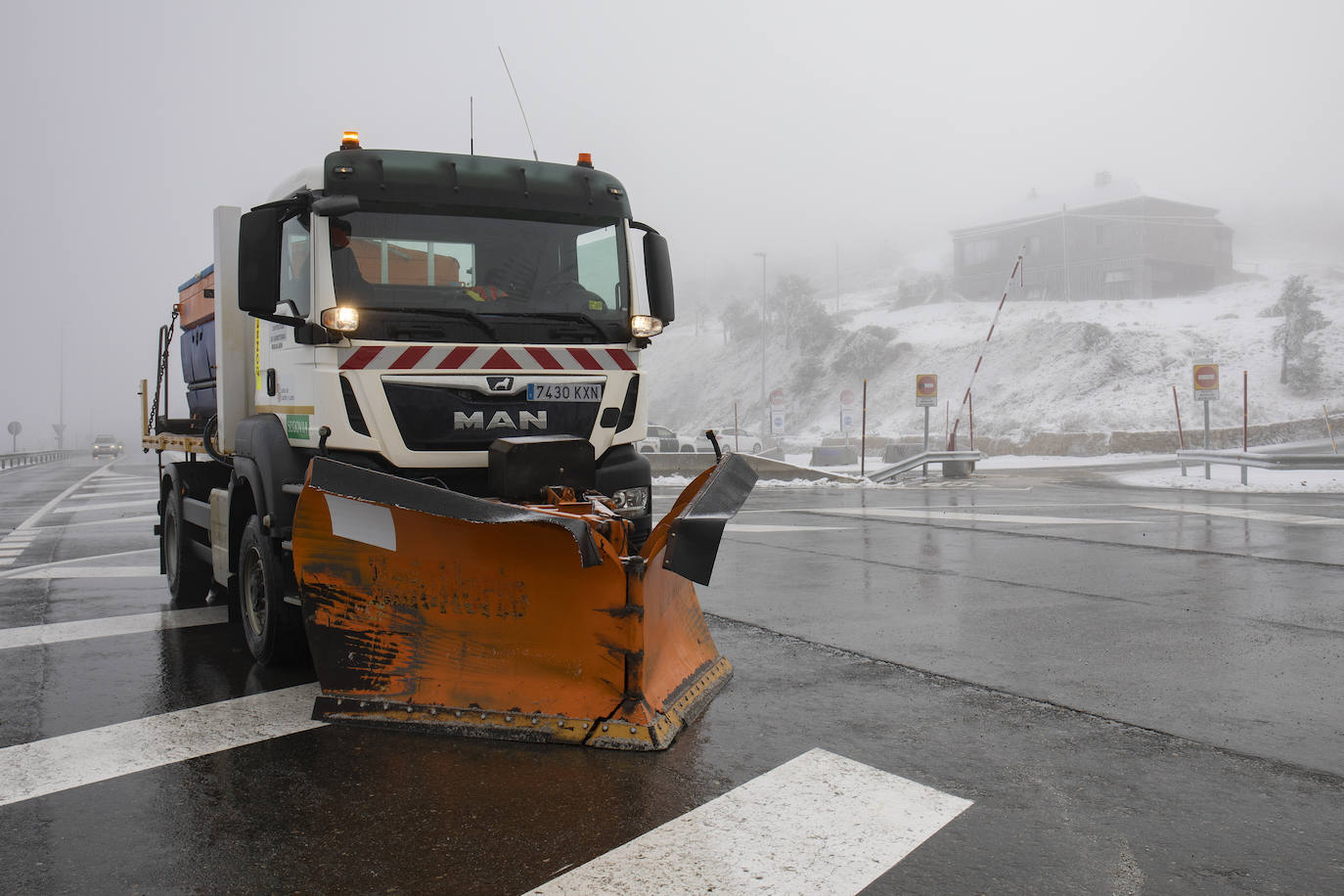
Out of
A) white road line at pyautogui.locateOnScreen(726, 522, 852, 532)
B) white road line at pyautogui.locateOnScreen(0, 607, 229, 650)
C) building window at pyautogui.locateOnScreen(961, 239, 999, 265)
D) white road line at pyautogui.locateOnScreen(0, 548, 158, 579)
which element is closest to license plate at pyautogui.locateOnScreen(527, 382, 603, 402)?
white road line at pyautogui.locateOnScreen(0, 607, 229, 650)

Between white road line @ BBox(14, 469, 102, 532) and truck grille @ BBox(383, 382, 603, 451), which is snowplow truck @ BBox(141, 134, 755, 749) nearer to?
truck grille @ BBox(383, 382, 603, 451)

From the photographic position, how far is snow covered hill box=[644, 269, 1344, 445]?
5141 cm

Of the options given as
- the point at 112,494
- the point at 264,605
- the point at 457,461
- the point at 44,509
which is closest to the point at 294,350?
the point at 457,461

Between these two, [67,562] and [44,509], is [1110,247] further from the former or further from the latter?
[67,562]

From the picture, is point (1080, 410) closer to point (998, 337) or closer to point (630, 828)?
point (998, 337)

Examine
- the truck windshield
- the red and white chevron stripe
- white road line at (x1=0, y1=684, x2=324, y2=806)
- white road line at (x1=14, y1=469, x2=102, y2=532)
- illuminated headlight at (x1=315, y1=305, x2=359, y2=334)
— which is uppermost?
the truck windshield

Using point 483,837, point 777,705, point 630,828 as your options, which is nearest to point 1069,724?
point 777,705

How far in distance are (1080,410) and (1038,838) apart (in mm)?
52676

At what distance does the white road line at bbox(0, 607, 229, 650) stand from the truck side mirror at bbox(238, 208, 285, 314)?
306cm

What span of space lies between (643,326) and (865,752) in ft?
9.80

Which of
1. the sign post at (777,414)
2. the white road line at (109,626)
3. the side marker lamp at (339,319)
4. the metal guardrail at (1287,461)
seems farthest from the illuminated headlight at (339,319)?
the sign post at (777,414)

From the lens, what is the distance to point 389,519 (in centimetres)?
464

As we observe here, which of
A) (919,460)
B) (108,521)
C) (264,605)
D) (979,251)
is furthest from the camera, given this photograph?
(979,251)

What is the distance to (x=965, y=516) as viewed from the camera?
15.2m
